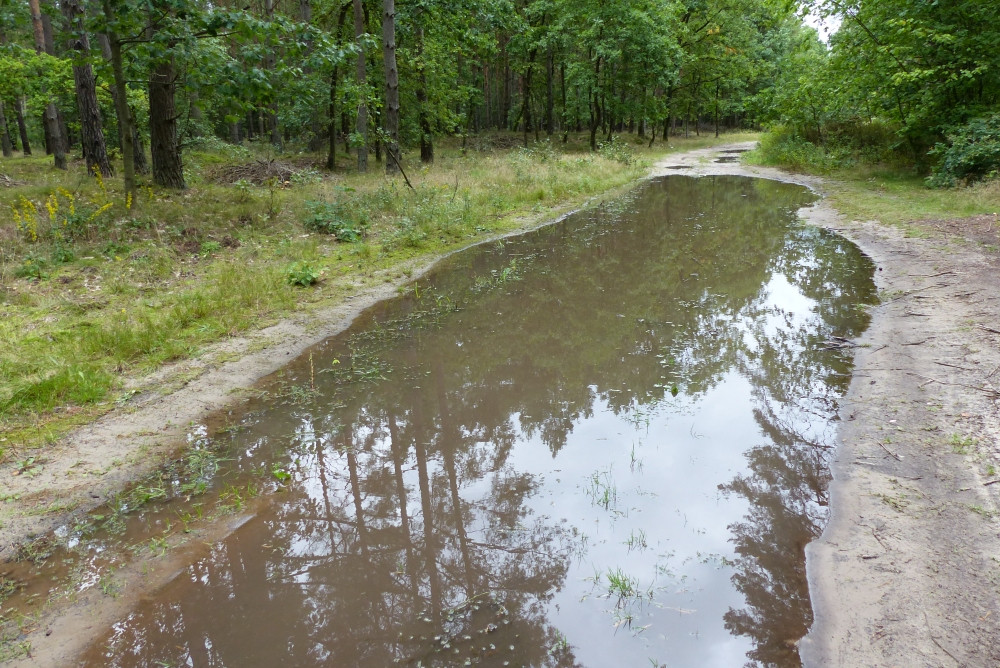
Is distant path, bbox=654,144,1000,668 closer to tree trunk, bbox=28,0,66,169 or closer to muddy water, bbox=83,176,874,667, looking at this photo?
muddy water, bbox=83,176,874,667

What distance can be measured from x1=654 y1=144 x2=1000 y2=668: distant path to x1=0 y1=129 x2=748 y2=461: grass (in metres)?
5.74

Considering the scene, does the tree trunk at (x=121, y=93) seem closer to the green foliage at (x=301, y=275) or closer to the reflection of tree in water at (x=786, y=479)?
the green foliage at (x=301, y=275)

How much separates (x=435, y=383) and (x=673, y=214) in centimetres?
1095

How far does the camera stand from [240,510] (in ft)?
13.4

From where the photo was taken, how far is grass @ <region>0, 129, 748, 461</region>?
5.50 m

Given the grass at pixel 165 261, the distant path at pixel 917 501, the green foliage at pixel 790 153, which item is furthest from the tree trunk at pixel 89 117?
the green foliage at pixel 790 153

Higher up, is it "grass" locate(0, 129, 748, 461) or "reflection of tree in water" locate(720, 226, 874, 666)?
"grass" locate(0, 129, 748, 461)

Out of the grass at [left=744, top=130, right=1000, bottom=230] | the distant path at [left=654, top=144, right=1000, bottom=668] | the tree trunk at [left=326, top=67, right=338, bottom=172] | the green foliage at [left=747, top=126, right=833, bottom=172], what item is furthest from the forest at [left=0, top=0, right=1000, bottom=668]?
the green foliage at [left=747, top=126, right=833, bottom=172]

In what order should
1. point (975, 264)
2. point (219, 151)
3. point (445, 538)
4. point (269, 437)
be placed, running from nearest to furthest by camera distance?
1. point (445, 538)
2. point (269, 437)
3. point (975, 264)
4. point (219, 151)

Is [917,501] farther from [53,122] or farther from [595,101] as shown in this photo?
[595,101]

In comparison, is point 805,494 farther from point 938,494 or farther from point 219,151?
point 219,151

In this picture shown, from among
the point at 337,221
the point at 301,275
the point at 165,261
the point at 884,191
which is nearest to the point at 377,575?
the point at 301,275

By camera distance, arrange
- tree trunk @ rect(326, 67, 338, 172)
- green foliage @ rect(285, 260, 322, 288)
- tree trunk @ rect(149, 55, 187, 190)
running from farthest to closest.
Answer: tree trunk @ rect(326, 67, 338, 172) → tree trunk @ rect(149, 55, 187, 190) → green foliage @ rect(285, 260, 322, 288)

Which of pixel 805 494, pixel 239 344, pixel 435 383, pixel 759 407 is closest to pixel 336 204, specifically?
pixel 239 344
